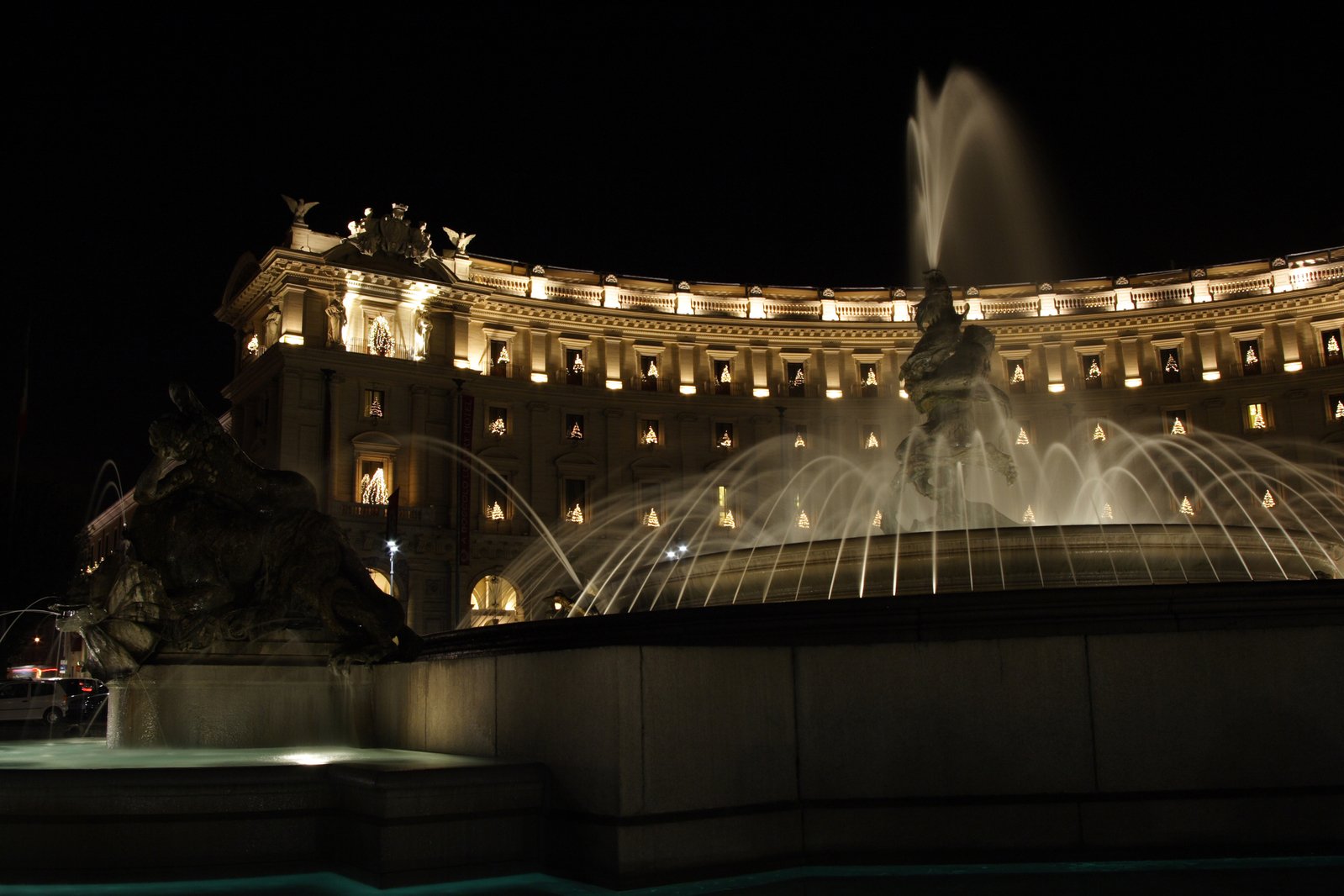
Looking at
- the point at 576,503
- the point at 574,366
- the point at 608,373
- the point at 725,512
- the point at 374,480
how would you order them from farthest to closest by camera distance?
the point at 608,373
the point at 574,366
the point at 725,512
the point at 576,503
the point at 374,480

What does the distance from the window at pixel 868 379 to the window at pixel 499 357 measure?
1781 cm

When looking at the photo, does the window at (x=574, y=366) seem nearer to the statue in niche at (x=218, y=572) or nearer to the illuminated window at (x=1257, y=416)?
the illuminated window at (x=1257, y=416)

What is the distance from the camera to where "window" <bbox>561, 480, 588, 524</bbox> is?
55.8 metres

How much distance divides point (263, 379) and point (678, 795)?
Answer: 48642 mm

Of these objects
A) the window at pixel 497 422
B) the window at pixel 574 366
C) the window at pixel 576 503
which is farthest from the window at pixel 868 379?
the window at pixel 497 422

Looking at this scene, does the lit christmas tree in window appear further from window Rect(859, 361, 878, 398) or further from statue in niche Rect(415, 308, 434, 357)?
window Rect(859, 361, 878, 398)

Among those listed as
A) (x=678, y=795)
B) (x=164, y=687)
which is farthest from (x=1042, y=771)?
(x=164, y=687)

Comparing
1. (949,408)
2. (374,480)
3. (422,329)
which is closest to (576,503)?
(374,480)

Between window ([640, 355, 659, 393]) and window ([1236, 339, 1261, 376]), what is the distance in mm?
28110

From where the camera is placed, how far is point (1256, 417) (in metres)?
58.9

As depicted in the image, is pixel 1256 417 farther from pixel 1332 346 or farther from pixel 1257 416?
pixel 1332 346

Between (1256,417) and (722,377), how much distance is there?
2540 cm

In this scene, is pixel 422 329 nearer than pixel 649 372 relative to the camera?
Yes

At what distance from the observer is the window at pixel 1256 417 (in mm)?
58500
